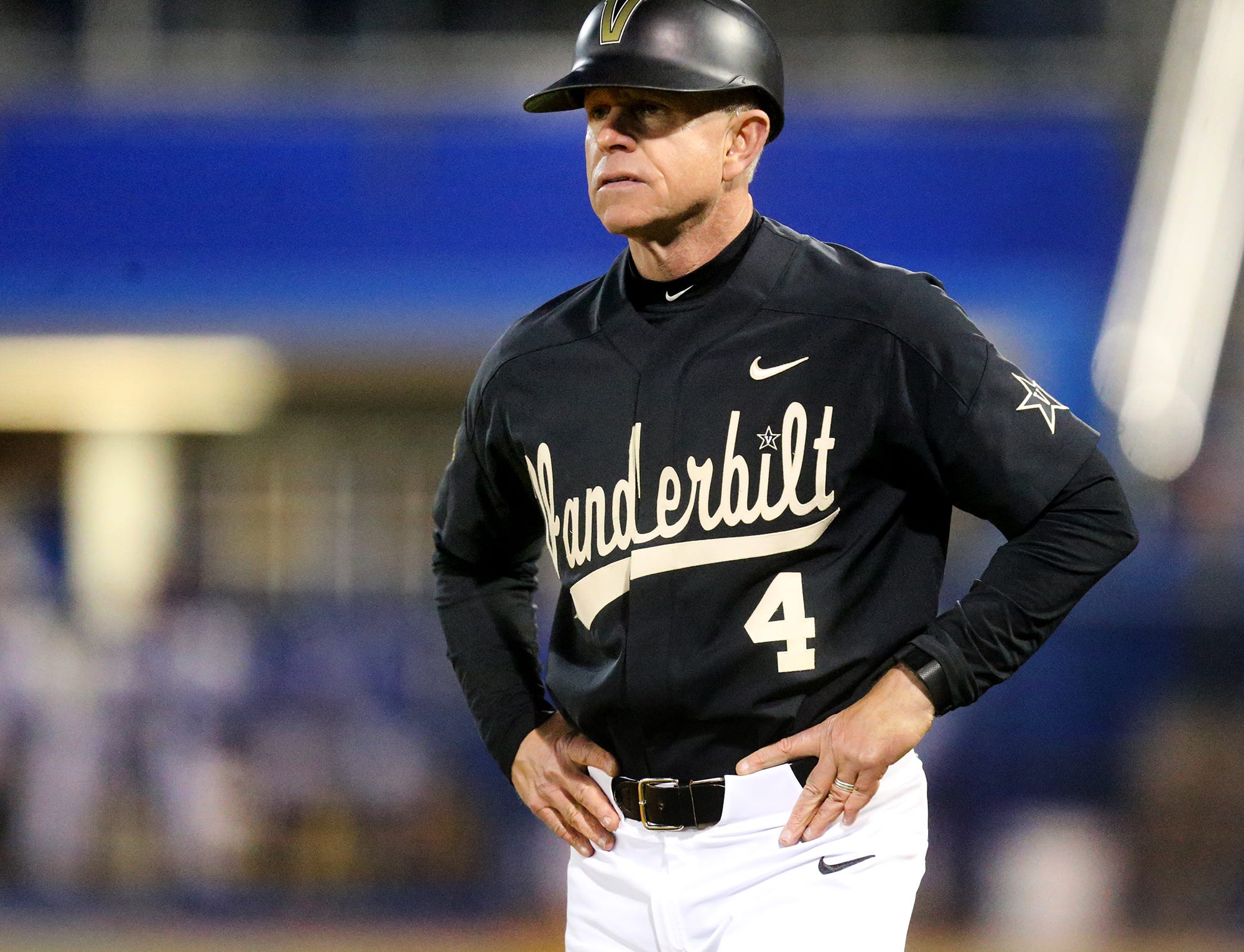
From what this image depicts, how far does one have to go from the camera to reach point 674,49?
2.00 meters

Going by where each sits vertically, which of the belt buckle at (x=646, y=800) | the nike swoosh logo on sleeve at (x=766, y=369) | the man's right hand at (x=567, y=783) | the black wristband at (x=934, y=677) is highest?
the nike swoosh logo on sleeve at (x=766, y=369)

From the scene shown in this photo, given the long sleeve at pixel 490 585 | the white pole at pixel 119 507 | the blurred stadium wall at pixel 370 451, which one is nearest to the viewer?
the long sleeve at pixel 490 585

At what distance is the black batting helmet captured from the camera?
6.54ft

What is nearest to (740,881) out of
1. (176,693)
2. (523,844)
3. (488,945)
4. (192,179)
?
(488,945)

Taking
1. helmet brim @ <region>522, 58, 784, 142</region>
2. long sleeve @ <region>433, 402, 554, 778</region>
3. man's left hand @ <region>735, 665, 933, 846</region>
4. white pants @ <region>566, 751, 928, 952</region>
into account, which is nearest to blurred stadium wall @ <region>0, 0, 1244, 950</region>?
long sleeve @ <region>433, 402, 554, 778</region>

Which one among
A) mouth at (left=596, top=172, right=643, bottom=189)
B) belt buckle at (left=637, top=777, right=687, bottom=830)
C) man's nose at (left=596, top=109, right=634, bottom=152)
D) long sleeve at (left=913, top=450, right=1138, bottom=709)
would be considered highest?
man's nose at (left=596, top=109, right=634, bottom=152)

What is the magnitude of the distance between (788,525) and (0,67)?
701 centimetres

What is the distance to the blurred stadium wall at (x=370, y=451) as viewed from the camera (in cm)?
685

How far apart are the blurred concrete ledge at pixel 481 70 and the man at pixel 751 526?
5735 millimetres

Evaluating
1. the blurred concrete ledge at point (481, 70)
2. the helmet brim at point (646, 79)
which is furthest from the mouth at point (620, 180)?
the blurred concrete ledge at point (481, 70)

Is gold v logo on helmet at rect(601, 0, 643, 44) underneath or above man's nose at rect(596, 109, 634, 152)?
above

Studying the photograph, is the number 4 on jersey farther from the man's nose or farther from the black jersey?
the man's nose

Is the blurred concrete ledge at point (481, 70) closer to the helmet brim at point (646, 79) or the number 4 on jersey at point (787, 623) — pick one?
the helmet brim at point (646, 79)

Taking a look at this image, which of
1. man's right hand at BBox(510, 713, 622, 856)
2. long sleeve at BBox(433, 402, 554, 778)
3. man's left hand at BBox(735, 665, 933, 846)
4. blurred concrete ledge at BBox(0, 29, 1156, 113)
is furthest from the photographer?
blurred concrete ledge at BBox(0, 29, 1156, 113)
